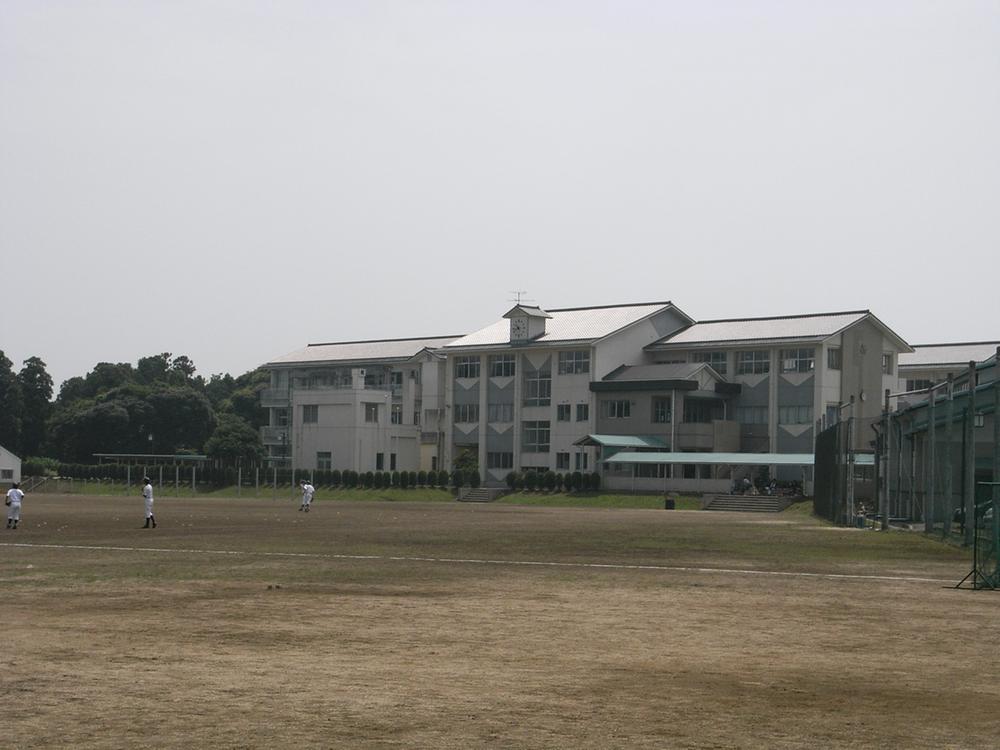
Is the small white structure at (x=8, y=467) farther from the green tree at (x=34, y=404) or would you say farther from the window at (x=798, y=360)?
the window at (x=798, y=360)

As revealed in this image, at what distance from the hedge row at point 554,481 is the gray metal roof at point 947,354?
36.3 m

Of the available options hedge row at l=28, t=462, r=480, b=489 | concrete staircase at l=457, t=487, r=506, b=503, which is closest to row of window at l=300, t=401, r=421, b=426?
Answer: hedge row at l=28, t=462, r=480, b=489

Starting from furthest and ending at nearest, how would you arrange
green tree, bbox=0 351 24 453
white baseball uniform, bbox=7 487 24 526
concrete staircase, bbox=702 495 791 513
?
green tree, bbox=0 351 24 453
concrete staircase, bbox=702 495 791 513
white baseball uniform, bbox=7 487 24 526

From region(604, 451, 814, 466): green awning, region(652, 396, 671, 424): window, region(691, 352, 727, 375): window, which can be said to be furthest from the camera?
region(691, 352, 727, 375): window

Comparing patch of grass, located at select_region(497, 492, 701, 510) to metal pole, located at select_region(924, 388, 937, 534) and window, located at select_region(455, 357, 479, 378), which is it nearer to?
window, located at select_region(455, 357, 479, 378)

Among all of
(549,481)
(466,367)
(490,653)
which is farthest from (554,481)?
(490,653)

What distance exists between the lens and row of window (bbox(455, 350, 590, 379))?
111544 mm

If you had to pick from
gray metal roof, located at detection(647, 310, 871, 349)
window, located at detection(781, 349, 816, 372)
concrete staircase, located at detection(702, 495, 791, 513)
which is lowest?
concrete staircase, located at detection(702, 495, 791, 513)

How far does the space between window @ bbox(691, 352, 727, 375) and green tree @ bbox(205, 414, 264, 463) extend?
47.8 meters

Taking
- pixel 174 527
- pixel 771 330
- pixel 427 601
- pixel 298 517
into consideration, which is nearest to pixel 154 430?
pixel 771 330

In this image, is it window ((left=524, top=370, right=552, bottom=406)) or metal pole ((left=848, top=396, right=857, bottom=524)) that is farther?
window ((left=524, top=370, right=552, bottom=406))

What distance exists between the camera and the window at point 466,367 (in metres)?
120

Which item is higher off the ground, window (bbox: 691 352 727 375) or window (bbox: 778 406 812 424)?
window (bbox: 691 352 727 375)

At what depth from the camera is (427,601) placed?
2123 centimetres
